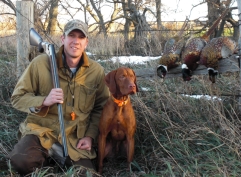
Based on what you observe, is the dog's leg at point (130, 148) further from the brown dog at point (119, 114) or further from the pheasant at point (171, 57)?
the pheasant at point (171, 57)

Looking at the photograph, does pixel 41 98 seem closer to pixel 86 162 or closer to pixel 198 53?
pixel 86 162

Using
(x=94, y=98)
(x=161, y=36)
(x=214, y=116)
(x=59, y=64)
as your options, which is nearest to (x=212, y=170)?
(x=214, y=116)

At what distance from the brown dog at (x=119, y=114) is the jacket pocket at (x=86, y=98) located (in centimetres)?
28

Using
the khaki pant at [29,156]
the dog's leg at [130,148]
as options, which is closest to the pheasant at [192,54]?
the dog's leg at [130,148]

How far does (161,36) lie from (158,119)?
21.3 ft

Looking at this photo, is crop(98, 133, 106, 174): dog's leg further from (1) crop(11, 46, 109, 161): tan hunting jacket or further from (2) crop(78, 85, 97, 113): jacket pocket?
(2) crop(78, 85, 97, 113): jacket pocket

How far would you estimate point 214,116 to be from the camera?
→ 3.43 m

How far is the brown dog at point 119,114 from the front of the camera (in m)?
3.13

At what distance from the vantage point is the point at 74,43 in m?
3.30

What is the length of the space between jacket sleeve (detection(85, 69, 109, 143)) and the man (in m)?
0.01

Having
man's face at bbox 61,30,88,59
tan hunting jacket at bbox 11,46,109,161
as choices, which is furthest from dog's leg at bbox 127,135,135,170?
man's face at bbox 61,30,88,59

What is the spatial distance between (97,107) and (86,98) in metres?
0.25

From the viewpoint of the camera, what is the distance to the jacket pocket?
11.3 ft

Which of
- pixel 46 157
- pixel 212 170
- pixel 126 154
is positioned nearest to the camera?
pixel 212 170
